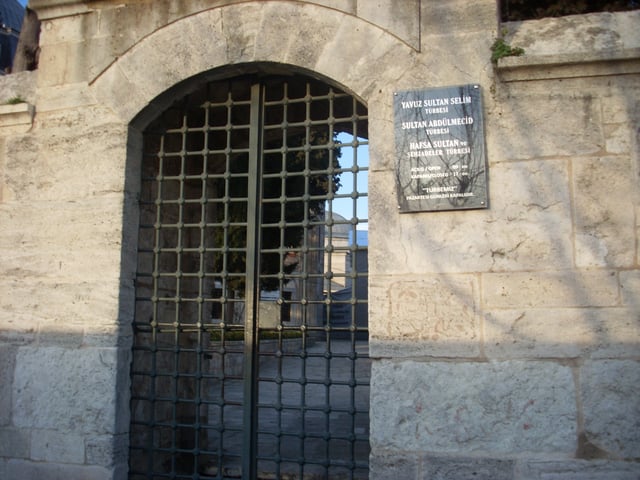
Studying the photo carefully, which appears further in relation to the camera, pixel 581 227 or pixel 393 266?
pixel 393 266

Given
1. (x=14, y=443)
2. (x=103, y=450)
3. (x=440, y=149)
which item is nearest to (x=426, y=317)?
(x=440, y=149)

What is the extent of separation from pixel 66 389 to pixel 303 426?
1.48m

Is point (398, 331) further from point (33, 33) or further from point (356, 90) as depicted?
point (33, 33)

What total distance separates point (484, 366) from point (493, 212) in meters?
0.78

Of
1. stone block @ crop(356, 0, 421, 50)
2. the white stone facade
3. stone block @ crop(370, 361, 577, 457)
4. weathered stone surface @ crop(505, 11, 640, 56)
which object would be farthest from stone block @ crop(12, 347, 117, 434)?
weathered stone surface @ crop(505, 11, 640, 56)

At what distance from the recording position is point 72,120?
3.90 m

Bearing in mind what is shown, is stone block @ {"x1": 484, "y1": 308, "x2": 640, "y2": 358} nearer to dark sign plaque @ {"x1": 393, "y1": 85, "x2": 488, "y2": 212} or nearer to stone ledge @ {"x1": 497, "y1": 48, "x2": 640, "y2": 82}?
dark sign plaque @ {"x1": 393, "y1": 85, "x2": 488, "y2": 212}

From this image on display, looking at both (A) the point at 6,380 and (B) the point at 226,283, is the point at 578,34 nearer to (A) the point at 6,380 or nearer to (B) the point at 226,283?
(B) the point at 226,283

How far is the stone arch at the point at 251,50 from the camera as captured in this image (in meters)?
3.33

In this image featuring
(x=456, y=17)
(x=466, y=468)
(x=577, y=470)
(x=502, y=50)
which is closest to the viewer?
(x=577, y=470)

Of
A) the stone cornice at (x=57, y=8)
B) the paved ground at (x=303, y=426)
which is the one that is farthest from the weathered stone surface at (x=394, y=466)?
the stone cornice at (x=57, y=8)

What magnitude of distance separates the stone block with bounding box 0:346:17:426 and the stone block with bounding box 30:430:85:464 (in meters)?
0.24

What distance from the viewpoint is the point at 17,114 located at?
157 inches

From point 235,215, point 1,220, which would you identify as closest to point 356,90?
point 1,220
